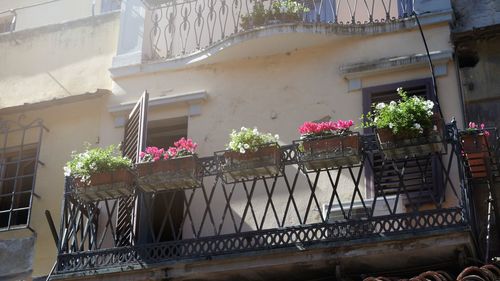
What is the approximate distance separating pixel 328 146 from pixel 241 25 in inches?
128

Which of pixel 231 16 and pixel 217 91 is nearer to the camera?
pixel 217 91

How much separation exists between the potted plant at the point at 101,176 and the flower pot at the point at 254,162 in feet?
4.04

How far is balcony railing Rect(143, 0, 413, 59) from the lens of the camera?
13.7m

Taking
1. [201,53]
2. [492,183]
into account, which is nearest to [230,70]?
[201,53]

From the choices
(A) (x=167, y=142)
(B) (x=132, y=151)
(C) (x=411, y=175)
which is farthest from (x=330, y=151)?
(A) (x=167, y=142)

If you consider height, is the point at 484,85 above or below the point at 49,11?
below

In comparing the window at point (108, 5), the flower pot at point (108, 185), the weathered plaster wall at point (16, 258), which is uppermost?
the window at point (108, 5)

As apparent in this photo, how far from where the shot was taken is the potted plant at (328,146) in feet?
36.7

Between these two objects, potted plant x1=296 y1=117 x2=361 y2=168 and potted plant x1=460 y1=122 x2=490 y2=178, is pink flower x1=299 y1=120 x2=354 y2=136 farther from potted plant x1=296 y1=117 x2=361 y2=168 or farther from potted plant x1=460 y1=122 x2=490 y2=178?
potted plant x1=460 y1=122 x2=490 y2=178

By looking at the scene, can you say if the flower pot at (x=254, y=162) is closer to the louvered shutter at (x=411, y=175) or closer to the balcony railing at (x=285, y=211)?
A: the balcony railing at (x=285, y=211)

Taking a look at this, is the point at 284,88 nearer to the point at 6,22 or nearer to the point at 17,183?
the point at 17,183

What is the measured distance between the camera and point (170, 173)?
1173cm

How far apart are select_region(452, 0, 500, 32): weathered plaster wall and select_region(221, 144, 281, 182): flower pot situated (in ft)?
11.7

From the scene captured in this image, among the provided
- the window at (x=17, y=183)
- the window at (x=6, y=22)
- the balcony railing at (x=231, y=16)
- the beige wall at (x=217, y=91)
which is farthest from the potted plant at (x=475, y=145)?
the window at (x=6, y=22)
